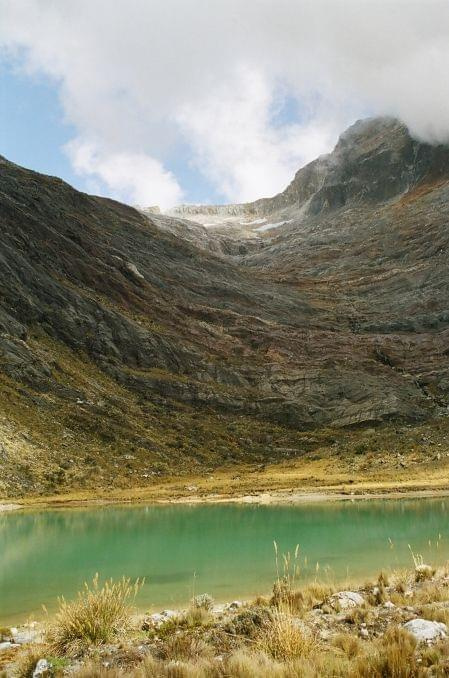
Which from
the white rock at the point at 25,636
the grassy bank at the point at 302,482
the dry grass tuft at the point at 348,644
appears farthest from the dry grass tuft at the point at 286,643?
the grassy bank at the point at 302,482

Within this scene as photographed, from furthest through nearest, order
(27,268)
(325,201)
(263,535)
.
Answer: (325,201) < (27,268) < (263,535)

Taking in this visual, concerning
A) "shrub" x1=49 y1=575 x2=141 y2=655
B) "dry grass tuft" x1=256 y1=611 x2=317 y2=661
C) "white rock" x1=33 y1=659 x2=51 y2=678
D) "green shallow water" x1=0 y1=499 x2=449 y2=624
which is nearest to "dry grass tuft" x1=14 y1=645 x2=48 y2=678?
"white rock" x1=33 y1=659 x2=51 y2=678

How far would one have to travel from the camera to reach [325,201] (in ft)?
636

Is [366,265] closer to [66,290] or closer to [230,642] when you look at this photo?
[66,290]

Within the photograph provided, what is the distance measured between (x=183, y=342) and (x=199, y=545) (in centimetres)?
6933

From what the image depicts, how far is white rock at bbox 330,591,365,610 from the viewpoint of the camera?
11.5 metres

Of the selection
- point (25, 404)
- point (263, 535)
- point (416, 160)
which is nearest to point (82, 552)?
point (263, 535)

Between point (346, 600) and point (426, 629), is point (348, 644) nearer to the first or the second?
point (426, 629)

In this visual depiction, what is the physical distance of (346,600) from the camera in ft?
38.7

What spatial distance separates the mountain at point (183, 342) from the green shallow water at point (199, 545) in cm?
1904

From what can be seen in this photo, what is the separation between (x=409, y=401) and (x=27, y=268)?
66.2m

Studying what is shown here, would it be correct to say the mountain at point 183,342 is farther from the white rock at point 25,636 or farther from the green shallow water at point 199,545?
the white rock at point 25,636

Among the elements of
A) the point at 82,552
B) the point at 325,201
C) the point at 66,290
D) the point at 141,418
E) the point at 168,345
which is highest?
the point at 325,201

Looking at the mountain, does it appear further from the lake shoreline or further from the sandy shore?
the lake shoreline
